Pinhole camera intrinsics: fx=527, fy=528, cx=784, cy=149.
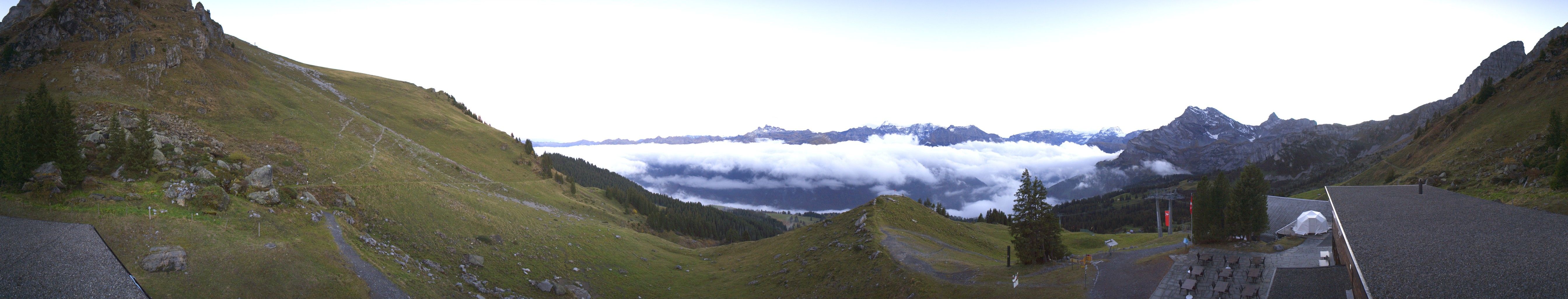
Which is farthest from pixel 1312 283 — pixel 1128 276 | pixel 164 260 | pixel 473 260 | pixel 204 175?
pixel 204 175

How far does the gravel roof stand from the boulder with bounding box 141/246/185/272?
76 cm

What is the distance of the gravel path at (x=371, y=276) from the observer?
96.8 feet

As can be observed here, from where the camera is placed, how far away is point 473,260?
4147 centimetres

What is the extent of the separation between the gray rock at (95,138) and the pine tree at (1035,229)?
217ft

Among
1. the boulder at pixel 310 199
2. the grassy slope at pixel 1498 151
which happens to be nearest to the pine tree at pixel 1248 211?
the grassy slope at pixel 1498 151

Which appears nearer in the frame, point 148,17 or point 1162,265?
point 1162,265

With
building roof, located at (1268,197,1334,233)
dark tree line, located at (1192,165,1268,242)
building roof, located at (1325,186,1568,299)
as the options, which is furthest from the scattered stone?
building roof, located at (1268,197,1334,233)

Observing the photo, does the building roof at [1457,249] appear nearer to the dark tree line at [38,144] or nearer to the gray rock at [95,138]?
the dark tree line at [38,144]

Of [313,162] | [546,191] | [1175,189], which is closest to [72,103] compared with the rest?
[313,162]

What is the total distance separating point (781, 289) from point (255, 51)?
103 meters

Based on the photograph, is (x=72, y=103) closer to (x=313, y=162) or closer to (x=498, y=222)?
(x=313, y=162)

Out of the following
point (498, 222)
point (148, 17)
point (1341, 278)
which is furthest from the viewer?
point (148, 17)

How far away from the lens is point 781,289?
54125 mm

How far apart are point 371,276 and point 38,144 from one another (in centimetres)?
1824
